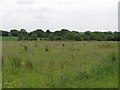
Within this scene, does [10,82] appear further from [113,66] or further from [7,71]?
[113,66]

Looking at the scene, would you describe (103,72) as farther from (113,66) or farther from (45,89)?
(45,89)

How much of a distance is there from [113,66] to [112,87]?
6.16ft

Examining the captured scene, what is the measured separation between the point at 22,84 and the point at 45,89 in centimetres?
77

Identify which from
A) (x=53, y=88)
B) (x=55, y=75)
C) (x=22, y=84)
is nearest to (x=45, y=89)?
(x=53, y=88)

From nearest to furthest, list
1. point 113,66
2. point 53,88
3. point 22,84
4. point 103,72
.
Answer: point 53,88 → point 22,84 → point 103,72 → point 113,66

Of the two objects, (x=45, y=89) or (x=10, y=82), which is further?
(x=10, y=82)

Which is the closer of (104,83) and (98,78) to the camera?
(104,83)

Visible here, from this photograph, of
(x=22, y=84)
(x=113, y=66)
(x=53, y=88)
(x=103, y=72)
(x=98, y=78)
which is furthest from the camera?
(x=113, y=66)

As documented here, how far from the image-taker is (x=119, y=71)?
543 centimetres

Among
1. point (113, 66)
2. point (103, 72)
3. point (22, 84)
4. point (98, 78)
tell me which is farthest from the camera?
point (113, 66)

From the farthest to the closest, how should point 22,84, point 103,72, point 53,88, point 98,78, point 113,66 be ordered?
point 113,66 < point 103,72 < point 98,78 < point 22,84 < point 53,88

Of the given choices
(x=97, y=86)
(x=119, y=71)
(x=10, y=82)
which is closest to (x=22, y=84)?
(x=10, y=82)

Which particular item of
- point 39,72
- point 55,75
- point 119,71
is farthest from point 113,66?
point 39,72

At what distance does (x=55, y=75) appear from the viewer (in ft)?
17.0
